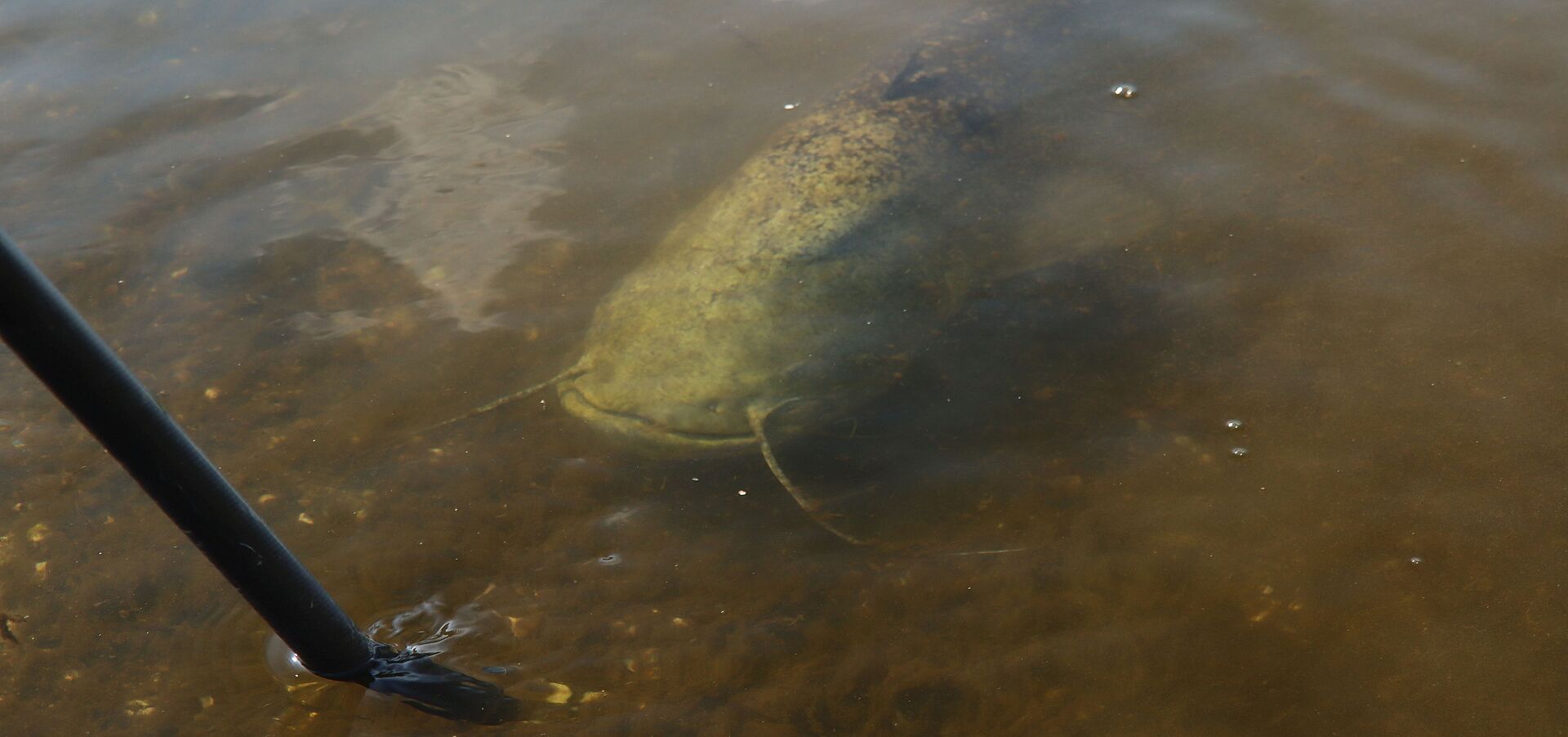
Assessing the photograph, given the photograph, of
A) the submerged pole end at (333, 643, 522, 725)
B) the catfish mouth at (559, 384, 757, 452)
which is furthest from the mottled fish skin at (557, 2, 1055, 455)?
the submerged pole end at (333, 643, 522, 725)

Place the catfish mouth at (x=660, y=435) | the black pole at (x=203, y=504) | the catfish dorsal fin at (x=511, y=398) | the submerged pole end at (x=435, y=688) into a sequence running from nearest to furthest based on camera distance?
1. the black pole at (x=203, y=504)
2. the submerged pole end at (x=435, y=688)
3. the catfish mouth at (x=660, y=435)
4. the catfish dorsal fin at (x=511, y=398)

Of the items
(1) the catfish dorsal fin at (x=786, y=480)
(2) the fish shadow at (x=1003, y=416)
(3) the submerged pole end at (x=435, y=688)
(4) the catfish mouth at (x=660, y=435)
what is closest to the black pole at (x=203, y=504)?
(3) the submerged pole end at (x=435, y=688)

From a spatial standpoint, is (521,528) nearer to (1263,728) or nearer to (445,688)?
(445,688)

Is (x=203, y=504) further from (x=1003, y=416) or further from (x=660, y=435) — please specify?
(x=1003, y=416)

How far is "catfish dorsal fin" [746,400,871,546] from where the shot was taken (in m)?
2.77

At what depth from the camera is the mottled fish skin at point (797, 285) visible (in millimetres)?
2910

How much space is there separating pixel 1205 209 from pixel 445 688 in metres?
3.11

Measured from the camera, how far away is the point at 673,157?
4.29 m

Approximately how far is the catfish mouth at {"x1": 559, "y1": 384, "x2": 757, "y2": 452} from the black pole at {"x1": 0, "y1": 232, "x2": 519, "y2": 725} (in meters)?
0.82

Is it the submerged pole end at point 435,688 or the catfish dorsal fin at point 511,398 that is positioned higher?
the catfish dorsal fin at point 511,398

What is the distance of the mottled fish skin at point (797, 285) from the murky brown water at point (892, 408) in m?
0.16

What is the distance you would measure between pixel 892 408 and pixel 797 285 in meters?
0.50

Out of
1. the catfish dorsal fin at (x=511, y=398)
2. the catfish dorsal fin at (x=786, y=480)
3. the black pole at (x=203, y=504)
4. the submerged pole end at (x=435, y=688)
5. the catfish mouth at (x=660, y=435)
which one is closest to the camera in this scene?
the black pole at (x=203, y=504)

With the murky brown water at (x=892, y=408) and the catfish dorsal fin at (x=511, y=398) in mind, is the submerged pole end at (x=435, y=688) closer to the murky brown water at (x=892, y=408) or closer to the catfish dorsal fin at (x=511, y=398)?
the murky brown water at (x=892, y=408)
